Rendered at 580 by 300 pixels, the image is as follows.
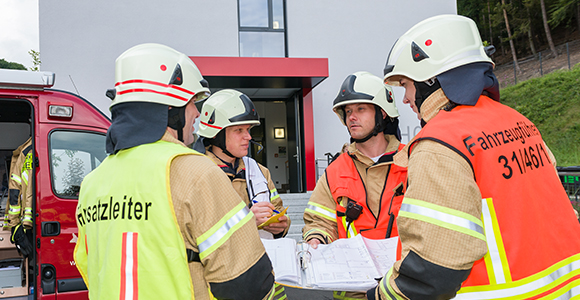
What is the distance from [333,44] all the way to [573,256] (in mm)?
10965

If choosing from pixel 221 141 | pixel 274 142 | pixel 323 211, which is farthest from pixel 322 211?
pixel 274 142

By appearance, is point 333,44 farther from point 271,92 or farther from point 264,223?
point 264,223

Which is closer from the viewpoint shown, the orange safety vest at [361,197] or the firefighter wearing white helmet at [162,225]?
the firefighter wearing white helmet at [162,225]

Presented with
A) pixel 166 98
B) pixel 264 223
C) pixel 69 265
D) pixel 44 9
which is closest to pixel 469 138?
pixel 166 98

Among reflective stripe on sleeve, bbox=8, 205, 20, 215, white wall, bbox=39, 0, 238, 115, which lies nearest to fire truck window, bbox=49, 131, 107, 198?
reflective stripe on sleeve, bbox=8, 205, 20, 215

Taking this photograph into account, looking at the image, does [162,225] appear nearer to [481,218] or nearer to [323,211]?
[481,218]

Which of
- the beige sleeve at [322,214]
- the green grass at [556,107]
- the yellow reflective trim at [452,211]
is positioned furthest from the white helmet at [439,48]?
the green grass at [556,107]

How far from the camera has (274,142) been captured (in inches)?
593

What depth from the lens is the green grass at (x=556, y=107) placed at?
60.0 ft

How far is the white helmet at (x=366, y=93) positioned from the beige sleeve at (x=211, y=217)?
5.37ft

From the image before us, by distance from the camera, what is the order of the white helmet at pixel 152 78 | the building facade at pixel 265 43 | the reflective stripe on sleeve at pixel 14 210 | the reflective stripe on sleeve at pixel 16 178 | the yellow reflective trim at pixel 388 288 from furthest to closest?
1. the building facade at pixel 265 43
2. the reflective stripe on sleeve at pixel 16 178
3. the reflective stripe on sleeve at pixel 14 210
4. the white helmet at pixel 152 78
5. the yellow reflective trim at pixel 388 288

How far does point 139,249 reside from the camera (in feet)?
4.48

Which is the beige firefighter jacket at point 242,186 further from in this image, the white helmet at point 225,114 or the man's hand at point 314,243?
the man's hand at point 314,243

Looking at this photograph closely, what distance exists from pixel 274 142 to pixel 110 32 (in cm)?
705
